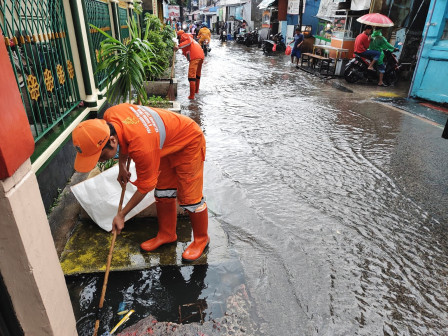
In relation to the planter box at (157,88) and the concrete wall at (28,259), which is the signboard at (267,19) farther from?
the concrete wall at (28,259)

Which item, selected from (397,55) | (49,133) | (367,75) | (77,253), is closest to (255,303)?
(77,253)

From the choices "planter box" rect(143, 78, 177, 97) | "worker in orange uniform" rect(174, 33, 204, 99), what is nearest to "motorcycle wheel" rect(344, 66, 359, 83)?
"worker in orange uniform" rect(174, 33, 204, 99)

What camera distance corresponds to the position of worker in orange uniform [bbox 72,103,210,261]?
2.03 meters

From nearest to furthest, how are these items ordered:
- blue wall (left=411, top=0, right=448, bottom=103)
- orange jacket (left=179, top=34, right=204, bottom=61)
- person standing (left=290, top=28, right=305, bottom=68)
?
1. blue wall (left=411, top=0, right=448, bottom=103)
2. orange jacket (left=179, top=34, right=204, bottom=61)
3. person standing (left=290, top=28, right=305, bottom=68)

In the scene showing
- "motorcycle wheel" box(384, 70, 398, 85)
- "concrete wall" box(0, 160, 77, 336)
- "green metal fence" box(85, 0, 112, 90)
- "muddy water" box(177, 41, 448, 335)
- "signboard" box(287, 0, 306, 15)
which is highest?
"signboard" box(287, 0, 306, 15)

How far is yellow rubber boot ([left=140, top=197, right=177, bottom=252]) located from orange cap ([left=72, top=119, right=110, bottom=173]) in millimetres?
983

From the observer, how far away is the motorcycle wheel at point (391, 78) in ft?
36.3

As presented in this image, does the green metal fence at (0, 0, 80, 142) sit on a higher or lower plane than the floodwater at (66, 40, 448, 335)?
higher

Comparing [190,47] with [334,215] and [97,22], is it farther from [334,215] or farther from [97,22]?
[334,215]

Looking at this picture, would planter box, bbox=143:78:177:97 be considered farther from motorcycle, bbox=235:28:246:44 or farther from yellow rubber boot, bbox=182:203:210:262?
motorcycle, bbox=235:28:246:44

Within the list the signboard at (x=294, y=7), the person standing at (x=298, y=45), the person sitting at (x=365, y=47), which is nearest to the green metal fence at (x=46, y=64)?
the person sitting at (x=365, y=47)

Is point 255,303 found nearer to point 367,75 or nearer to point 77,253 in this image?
point 77,253

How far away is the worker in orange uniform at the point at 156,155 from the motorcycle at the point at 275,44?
1893 centimetres

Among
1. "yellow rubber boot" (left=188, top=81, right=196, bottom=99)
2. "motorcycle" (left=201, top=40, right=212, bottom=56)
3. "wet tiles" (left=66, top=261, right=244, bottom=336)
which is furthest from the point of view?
"motorcycle" (left=201, top=40, right=212, bottom=56)
